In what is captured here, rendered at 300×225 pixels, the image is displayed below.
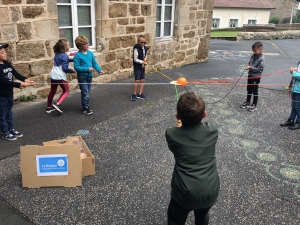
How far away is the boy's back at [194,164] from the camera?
211 centimetres

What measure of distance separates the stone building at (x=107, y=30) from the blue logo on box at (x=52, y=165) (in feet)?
10.7

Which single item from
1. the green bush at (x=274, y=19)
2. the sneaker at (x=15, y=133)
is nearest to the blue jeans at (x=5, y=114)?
the sneaker at (x=15, y=133)

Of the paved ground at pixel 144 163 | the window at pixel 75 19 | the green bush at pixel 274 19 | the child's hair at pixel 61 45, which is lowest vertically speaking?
the paved ground at pixel 144 163

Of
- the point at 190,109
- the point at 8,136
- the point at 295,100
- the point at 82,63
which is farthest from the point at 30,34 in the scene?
the point at 295,100

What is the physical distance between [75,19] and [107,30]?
0.90 metres

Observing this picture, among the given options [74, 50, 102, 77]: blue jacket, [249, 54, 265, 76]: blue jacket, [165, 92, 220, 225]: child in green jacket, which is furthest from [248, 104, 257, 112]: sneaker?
[165, 92, 220, 225]: child in green jacket

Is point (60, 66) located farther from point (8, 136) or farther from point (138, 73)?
point (138, 73)

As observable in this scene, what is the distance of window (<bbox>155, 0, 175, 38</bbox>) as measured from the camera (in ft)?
30.5

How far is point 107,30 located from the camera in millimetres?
7375

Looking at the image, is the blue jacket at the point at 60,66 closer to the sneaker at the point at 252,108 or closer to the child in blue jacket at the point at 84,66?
the child in blue jacket at the point at 84,66

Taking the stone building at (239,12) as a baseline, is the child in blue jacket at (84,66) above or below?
below

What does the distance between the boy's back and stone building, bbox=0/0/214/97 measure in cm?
480

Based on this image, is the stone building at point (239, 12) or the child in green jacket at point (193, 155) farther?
the stone building at point (239, 12)

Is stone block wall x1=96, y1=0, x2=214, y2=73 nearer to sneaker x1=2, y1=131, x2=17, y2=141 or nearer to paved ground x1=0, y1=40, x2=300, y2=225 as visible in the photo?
paved ground x1=0, y1=40, x2=300, y2=225
